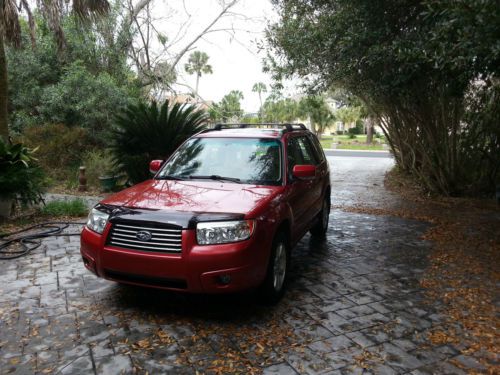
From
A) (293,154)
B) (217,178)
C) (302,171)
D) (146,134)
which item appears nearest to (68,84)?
(146,134)

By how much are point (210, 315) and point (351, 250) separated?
9.71ft

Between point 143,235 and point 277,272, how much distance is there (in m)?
1.41

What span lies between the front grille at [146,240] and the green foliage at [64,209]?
189 inches

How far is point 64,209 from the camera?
8.30m

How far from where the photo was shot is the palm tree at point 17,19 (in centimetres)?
782

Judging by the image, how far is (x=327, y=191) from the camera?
7.16 m

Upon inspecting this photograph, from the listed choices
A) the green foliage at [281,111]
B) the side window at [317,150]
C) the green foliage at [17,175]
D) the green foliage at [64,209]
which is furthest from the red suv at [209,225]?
the green foliage at [281,111]

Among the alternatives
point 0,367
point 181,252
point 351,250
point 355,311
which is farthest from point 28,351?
point 351,250

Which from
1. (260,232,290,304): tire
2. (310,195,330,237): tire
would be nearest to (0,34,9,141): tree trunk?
(310,195,330,237): tire

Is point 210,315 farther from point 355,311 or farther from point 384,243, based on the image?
point 384,243

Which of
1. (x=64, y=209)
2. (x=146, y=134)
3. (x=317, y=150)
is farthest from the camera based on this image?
(x=146, y=134)

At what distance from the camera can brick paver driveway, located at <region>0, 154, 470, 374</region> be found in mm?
3268

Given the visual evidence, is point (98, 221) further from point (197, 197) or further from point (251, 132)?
point (251, 132)

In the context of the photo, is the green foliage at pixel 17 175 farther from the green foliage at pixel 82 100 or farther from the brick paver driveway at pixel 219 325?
the green foliage at pixel 82 100
